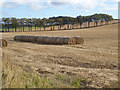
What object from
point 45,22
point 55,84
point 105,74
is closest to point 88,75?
point 105,74

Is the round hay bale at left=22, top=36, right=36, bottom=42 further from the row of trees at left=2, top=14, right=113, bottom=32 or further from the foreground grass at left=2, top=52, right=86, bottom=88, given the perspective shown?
the row of trees at left=2, top=14, right=113, bottom=32

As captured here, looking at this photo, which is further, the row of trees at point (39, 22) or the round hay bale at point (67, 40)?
the row of trees at point (39, 22)

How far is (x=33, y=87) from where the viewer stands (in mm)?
4637

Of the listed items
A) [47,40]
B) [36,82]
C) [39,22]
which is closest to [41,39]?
[47,40]

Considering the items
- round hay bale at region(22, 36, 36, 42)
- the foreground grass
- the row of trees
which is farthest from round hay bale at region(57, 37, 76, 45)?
the row of trees

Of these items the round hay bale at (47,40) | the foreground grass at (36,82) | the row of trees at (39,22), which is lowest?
the foreground grass at (36,82)

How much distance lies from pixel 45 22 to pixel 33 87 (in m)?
93.2

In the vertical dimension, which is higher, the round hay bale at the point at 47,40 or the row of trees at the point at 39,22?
the row of trees at the point at 39,22

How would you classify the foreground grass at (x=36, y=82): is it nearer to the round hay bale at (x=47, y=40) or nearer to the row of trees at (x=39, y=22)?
the round hay bale at (x=47, y=40)

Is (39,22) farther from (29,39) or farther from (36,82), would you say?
(36,82)

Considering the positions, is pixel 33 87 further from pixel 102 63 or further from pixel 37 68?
pixel 102 63

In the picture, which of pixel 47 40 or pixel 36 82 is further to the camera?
pixel 47 40

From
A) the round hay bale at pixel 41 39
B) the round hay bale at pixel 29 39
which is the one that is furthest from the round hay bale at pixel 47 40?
the round hay bale at pixel 29 39

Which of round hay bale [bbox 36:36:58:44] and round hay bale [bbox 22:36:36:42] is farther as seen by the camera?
round hay bale [bbox 22:36:36:42]
